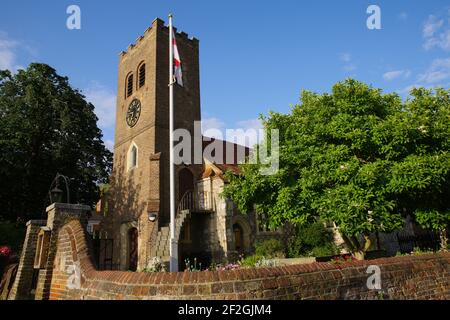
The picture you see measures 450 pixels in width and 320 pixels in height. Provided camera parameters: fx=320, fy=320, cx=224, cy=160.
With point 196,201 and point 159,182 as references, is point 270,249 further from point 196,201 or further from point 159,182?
point 159,182

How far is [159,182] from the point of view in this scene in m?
19.0

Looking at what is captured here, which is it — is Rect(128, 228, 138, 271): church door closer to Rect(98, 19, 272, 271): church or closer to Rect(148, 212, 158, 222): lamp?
Rect(98, 19, 272, 271): church

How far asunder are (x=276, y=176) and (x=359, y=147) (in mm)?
3486

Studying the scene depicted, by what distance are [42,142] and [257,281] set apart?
2260cm

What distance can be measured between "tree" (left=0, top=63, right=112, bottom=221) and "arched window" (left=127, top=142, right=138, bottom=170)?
13.0ft

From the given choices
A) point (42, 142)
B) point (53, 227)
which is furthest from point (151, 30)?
point (53, 227)

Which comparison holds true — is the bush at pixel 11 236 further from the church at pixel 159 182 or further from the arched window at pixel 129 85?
the arched window at pixel 129 85

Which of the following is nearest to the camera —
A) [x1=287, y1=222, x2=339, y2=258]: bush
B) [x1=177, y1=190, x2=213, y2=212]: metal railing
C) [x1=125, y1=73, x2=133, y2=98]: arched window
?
[x1=287, y1=222, x2=339, y2=258]: bush

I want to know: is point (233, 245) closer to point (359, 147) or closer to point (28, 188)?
point (359, 147)

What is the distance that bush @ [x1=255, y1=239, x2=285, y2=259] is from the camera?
18.3m

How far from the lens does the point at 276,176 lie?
13.5 m

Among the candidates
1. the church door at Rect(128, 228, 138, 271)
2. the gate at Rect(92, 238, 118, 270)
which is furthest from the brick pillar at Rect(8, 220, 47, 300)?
the church door at Rect(128, 228, 138, 271)

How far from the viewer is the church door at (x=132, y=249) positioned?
19817mm
